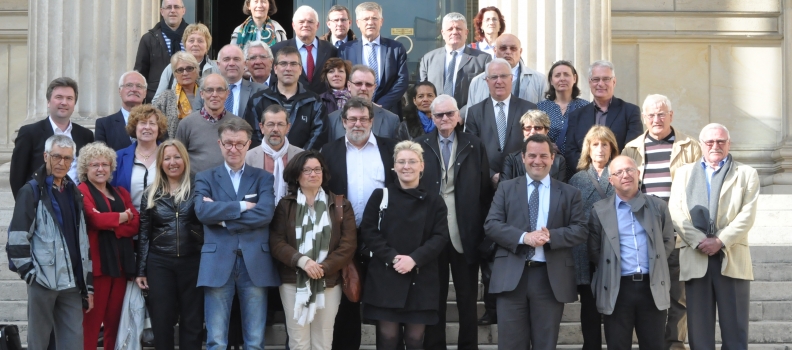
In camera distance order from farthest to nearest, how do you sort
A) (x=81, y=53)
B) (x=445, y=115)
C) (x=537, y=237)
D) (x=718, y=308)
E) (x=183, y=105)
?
(x=81, y=53) < (x=183, y=105) < (x=445, y=115) < (x=718, y=308) < (x=537, y=237)

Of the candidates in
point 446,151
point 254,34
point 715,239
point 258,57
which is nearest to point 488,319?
point 446,151

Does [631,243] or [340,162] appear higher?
[340,162]

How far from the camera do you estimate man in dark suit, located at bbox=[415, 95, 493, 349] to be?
847 cm

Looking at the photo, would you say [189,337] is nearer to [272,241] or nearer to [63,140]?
[272,241]

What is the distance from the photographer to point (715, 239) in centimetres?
827

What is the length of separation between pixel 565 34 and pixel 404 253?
4258 mm

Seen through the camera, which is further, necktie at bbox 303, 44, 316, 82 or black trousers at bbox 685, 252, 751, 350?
necktie at bbox 303, 44, 316, 82

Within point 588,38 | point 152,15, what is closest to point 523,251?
point 588,38

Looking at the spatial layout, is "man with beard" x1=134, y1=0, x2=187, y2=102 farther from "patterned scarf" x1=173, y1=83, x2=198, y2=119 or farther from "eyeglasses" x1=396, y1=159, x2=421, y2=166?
"eyeglasses" x1=396, y1=159, x2=421, y2=166

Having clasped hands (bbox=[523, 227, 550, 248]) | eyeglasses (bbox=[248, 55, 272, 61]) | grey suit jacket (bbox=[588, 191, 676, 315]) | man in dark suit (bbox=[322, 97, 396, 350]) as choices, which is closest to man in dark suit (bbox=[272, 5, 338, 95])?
eyeglasses (bbox=[248, 55, 272, 61])

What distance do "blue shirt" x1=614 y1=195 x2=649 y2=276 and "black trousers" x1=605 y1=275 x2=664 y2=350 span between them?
0.25 ft

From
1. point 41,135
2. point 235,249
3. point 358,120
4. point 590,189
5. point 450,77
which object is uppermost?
point 450,77

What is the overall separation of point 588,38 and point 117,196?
5.51 metres

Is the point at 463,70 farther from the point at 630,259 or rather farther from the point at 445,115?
the point at 630,259
